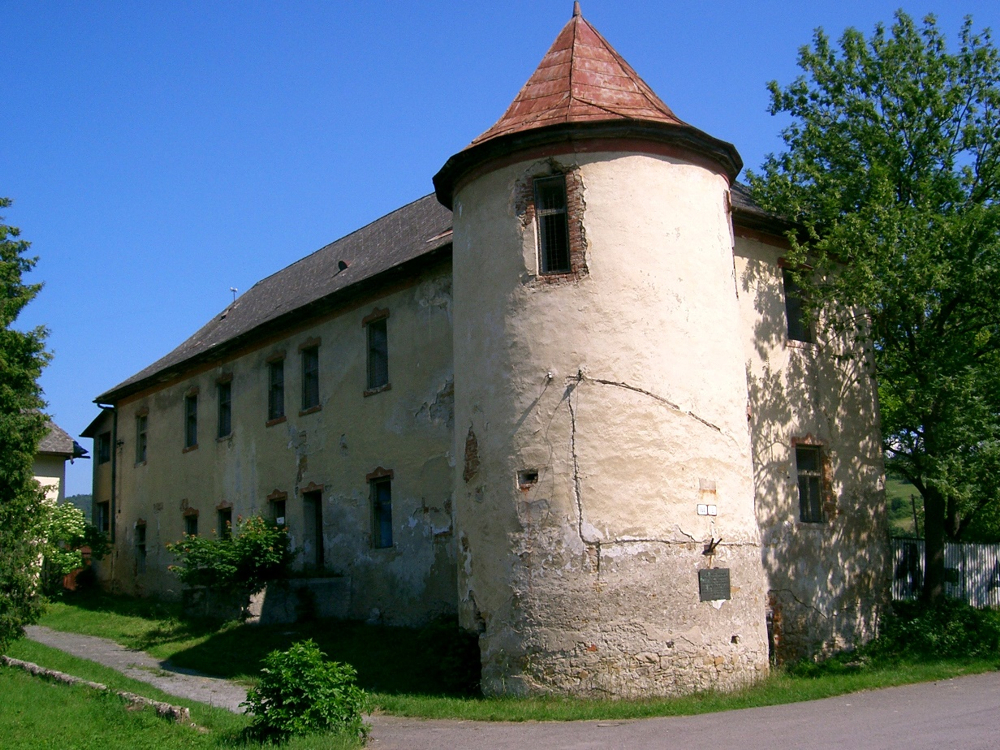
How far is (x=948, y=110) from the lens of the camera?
1853 cm

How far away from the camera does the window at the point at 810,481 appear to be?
1791 centimetres

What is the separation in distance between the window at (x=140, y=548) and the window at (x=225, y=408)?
5.34 meters

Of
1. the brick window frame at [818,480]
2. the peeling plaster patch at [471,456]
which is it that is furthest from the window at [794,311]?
the peeling plaster patch at [471,456]

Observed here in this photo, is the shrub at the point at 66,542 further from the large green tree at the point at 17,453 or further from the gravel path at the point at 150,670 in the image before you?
the large green tree at the point at 17,453

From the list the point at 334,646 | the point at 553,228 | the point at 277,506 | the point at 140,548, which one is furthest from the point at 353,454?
the point at 140,548

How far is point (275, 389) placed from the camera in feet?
78.7

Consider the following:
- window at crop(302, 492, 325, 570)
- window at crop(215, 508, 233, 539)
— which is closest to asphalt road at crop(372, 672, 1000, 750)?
window at crop(302, 492, 325, 570)

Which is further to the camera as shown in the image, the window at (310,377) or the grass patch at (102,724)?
the window at (310,377)

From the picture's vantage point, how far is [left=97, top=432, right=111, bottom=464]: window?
32781 mm

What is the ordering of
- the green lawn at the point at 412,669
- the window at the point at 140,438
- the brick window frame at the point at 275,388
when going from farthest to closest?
1. the window at the point at 140,438
2. the brick window frame at the point at 275,388
3. the green lawn at the point at 412,669

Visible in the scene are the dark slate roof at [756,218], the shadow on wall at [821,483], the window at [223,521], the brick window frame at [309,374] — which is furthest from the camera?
the window at [223,521]

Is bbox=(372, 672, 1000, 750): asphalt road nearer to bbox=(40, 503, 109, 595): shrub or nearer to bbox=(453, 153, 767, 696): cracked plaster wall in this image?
bbox=(453, 153, 767, 696): cracked plaster wall

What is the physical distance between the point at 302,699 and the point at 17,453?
25.7 ft

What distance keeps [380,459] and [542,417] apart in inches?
269
